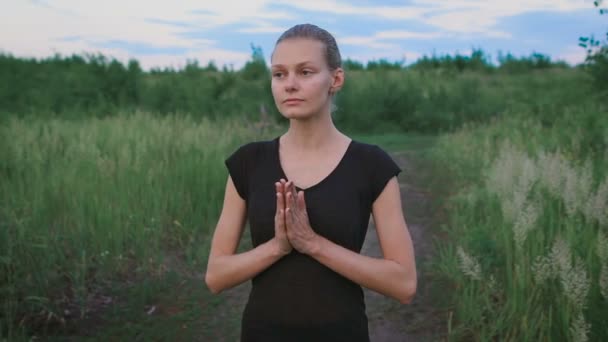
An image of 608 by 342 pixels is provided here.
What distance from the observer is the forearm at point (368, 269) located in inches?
69.0

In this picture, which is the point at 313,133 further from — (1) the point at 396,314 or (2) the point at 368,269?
(1) the point at 396,314

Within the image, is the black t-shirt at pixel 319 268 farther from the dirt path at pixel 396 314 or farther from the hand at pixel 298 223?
the dirt path at pixel 396 314

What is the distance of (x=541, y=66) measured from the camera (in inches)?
1507

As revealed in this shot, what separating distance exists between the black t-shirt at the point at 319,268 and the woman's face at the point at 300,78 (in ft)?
0.65

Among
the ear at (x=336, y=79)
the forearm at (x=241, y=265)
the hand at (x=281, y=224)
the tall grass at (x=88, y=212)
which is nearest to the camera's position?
the hand at (x=281, y=224)

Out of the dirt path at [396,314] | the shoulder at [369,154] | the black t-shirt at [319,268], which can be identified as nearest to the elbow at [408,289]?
the black t-shirt at [319,268]

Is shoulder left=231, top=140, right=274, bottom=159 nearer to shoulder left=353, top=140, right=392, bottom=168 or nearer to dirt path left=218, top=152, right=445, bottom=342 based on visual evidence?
shoulder left=353, top=140, right=392, bottom=168

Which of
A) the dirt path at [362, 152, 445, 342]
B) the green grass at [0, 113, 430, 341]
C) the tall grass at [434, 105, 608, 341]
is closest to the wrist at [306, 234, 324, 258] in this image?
the tall grass at [434, 105, 608, 341]

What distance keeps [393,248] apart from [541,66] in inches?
1575

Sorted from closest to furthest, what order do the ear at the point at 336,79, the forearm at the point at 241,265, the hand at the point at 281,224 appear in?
the hand at the point at 281,224
the forearm at the point at 241,265
the ear at the point at 336,79

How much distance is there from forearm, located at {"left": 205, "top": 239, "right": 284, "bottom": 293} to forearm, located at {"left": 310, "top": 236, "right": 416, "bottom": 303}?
129 mm

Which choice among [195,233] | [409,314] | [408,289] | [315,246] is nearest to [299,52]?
[315,246]

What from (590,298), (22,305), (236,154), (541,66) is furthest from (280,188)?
(541,66)

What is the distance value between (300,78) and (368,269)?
614 mm
